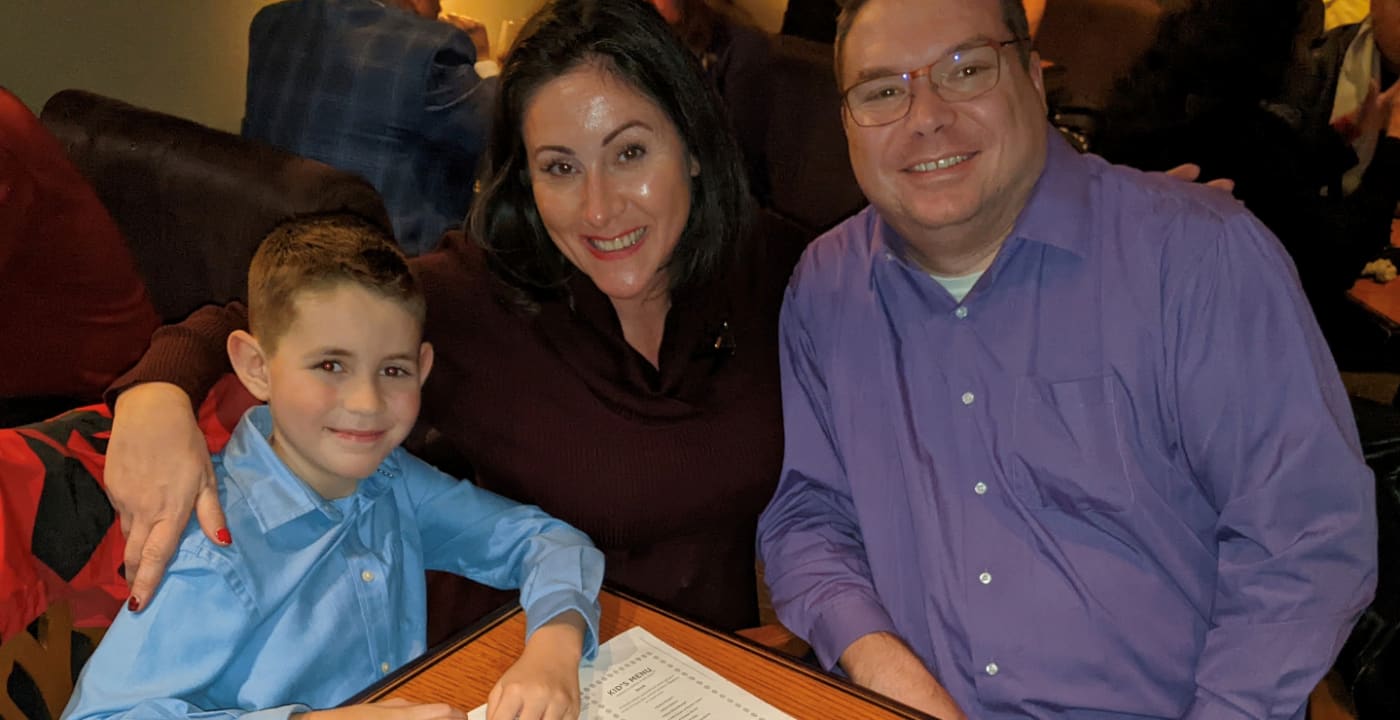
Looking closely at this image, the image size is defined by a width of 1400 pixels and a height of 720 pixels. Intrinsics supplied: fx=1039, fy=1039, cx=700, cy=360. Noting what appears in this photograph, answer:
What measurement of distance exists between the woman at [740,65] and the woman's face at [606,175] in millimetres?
1889

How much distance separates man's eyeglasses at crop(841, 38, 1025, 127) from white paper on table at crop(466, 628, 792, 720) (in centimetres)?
72

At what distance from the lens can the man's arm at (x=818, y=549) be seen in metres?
1.33

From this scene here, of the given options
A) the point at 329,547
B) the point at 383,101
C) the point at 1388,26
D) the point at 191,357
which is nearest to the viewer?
the point at 329,547

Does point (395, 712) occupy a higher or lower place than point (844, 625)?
higher

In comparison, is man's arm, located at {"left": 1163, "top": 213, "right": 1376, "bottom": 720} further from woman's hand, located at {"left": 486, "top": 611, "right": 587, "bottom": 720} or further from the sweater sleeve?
the sweater sleeve

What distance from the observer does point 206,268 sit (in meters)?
1.98

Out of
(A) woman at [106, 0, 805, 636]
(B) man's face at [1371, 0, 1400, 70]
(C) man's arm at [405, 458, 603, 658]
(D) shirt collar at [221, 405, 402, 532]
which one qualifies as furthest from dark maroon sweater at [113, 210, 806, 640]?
(B) man's face at [1371, 0, 1400, 70]

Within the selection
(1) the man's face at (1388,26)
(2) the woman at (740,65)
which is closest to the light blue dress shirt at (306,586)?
(2) the woman at (740,65)

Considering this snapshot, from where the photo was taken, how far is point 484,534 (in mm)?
1332

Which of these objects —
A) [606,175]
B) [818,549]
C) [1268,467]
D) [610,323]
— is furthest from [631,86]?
[1268,467]

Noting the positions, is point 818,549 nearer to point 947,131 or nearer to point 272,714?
point 947,131

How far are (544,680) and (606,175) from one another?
2.25 feet

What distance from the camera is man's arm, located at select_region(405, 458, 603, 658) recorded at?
127 cm

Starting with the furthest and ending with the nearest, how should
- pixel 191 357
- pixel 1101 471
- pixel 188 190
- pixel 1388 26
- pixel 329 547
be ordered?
1. pixel 1388 26
2. pixel 188 190
3. pixel 191 357
4. pixel 1101 471
5. pixel 329 547
